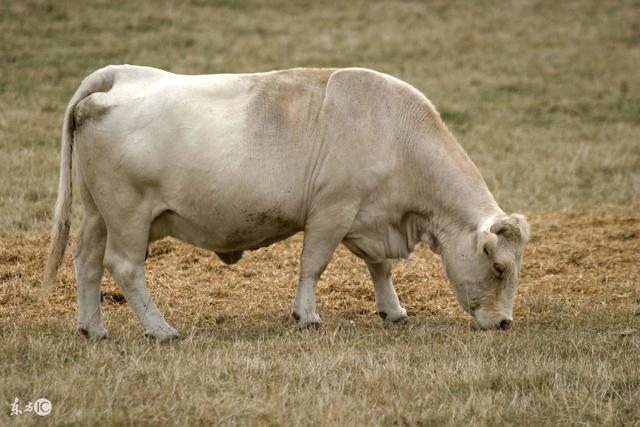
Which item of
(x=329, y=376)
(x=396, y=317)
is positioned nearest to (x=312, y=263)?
(x=396, y=317)

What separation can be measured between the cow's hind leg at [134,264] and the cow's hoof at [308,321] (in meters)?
0.94

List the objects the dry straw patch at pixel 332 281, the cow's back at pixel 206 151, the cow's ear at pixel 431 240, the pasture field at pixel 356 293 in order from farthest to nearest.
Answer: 1. the dry straw patch at pixel 332 281
2. the cow's ear at pixel 431 240
3. the cow's back at pixel 206 151
4. the pasture field at pixel 356 293

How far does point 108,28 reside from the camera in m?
22.1

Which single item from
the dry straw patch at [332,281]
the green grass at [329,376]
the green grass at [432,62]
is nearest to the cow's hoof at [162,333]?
the green grass at [329,376]

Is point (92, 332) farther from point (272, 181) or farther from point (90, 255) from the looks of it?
point (272, 181)

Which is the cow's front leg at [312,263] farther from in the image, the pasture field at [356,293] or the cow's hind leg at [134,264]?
the cow's hind leg at [134,264]

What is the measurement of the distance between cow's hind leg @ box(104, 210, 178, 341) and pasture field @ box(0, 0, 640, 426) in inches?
7.4

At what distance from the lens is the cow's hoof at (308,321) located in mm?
7629

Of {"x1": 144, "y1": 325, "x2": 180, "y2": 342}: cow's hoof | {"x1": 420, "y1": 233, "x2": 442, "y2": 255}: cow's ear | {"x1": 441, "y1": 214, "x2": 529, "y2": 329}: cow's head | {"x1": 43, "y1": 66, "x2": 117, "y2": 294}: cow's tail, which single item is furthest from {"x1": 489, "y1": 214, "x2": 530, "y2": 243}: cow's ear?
{"x1": 43, "y1": 66, "x2": 117, "y2": 294}: cow's tail

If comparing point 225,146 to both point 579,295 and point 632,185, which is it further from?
point 632,185

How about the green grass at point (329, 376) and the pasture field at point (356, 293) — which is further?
the pasture field at point (356, 293)

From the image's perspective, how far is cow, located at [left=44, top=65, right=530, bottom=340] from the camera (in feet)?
23.7

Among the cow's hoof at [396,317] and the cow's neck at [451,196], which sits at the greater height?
the cow's neck at [451,196]

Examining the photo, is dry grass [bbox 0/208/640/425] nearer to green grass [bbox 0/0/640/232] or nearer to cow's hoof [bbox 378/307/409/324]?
cow's hoof [bbox 378/307/409/324]
